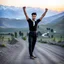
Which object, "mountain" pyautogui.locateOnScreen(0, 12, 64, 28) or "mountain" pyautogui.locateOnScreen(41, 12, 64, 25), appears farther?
"mountain" pyautogui.locateOnScreen(41, 12, 64, 25)

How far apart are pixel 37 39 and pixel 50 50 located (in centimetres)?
23

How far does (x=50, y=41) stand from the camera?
2811 millimetres

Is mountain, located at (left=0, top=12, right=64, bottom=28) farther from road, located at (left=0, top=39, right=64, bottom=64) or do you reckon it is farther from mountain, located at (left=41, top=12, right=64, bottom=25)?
road, located at (left=0, top=39, right=64, bottom=64)

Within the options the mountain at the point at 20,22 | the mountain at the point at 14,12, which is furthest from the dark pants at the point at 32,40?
the mountain at the point at 14,12

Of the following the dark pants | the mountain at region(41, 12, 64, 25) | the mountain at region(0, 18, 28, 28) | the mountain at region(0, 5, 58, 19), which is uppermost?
the mountain at region(0, 5, 58, 19)

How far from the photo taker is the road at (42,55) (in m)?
2.63

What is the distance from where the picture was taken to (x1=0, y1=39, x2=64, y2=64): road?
2.63 meters

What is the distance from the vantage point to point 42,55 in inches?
106

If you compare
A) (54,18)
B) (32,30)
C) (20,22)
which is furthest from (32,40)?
(54,18)

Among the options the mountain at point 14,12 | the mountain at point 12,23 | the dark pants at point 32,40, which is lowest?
the dark pants at point 32,40

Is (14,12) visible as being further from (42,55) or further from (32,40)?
(42,55)

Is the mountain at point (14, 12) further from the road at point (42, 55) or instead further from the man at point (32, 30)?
the road at point (42, 55)

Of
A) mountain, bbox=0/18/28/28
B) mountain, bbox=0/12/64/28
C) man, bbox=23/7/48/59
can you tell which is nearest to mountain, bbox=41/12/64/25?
mountain, bbox=0/12/64/28

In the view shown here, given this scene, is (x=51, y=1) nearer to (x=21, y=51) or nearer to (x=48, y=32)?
(x=48, y=32)
